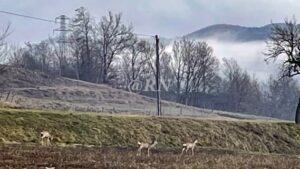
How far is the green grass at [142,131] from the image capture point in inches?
1502

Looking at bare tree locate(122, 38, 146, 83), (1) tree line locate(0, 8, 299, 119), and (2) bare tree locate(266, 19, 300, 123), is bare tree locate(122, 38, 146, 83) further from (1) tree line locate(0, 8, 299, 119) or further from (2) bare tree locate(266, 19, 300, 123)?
(2) bare tree locate(266, 19, 300, 123)

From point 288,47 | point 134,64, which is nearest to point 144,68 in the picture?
point 134,64

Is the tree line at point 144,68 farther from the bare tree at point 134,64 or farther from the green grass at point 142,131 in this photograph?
the green grass at point 142,131

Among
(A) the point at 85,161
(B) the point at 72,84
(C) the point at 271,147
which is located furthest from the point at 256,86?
(A) the point at 85,161

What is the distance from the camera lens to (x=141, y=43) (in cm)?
13512

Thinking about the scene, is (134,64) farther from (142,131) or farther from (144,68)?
(142,131)

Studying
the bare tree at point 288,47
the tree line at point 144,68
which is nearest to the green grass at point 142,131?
the bare tree at point 288,47

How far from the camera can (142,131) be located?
43219mm

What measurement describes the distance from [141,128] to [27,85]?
58105mm

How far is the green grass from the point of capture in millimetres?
38156

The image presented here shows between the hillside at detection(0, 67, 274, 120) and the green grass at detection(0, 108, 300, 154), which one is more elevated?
the hillside at detection(0, 67, 274, 120)

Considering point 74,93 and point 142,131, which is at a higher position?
point 74,93

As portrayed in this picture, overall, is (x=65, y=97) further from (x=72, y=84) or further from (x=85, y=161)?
(x=85, y=161)

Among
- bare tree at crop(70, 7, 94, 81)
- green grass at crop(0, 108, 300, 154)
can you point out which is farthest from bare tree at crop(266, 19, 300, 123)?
bare tree at crop(70, 7, 94, 81)
